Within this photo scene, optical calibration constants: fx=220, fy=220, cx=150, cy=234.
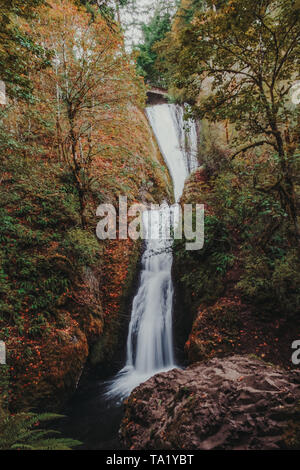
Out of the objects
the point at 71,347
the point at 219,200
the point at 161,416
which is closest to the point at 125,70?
the point at 219,200

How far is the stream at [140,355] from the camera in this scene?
4.55 meters

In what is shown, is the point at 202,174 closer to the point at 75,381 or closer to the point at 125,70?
the point at 125,70

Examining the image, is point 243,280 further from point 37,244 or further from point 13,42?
point 13,42

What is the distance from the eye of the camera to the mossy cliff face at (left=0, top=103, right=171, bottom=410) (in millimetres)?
4539

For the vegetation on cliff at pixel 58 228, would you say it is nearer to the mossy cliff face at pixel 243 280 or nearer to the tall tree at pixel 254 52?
the tall tree at pixel 254 52

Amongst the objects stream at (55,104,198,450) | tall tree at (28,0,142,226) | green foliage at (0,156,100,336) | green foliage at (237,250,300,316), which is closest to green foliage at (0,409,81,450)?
stream at (55,104,198,450)

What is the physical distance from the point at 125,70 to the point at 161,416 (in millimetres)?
8205

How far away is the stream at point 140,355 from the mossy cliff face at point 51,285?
462 mm

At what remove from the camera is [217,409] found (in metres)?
2.66

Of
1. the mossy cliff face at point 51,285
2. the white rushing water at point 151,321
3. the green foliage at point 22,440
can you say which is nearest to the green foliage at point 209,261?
the white rushing water at point 151,321

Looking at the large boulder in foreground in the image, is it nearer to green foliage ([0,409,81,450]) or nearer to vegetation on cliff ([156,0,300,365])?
green foliage ([0,409,81,450])

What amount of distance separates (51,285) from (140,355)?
11.3 feet

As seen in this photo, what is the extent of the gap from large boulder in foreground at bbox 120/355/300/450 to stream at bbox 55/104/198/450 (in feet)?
3.86

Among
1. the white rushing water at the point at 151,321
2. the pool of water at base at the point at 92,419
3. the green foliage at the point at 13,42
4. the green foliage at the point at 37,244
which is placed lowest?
the pool of water at base at the point at 92,419
